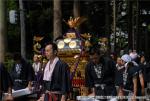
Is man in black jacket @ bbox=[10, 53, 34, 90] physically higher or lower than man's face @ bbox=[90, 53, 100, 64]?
lower

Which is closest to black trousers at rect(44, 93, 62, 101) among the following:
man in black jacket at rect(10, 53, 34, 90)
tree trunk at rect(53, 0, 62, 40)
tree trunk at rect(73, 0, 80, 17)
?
man in black jacket at rect(10, 53, 34, 90)

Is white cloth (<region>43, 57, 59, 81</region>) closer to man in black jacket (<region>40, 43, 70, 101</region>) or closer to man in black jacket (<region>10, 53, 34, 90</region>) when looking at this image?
man in black jacket (<region>40, 43, 70, 101</region>)

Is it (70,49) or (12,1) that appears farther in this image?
(12,1)

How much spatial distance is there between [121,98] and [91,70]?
2.88ft

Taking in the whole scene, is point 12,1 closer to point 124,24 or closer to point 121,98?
point 124,24

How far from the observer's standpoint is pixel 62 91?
9.20 meters

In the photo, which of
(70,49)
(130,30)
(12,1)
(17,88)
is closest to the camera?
(17,88)

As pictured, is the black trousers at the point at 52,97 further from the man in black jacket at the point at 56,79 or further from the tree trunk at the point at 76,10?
the tree trunk at the point at 76,10

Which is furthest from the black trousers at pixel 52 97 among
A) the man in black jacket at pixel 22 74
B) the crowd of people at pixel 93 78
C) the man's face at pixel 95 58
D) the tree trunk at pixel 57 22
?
the tree trunk at pixel 57 22

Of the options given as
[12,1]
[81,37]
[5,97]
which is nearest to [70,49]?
[81,37]

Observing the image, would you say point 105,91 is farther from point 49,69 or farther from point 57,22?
point 57,22

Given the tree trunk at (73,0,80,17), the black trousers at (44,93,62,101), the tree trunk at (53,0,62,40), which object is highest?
the tree trunk at (73,0,80,17)

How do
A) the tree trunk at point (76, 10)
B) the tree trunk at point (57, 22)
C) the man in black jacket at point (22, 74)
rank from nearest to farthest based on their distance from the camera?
1. the man in black jacket at point (22, 74)
2. the tree trunk at point (57, 22)
3. the tree trunk at point (76, 10)

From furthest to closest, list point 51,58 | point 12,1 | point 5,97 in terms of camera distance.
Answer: point 12,1
point 5,97
point 51,58
